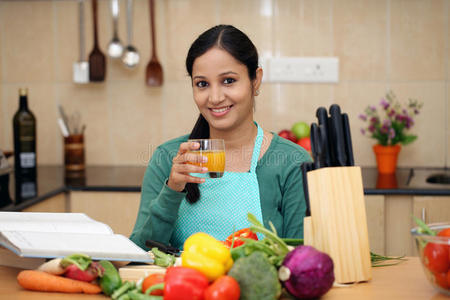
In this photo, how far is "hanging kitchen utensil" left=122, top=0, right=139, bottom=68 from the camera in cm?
282

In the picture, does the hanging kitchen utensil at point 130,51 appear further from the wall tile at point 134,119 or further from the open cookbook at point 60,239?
the open cookbook at point 60,239

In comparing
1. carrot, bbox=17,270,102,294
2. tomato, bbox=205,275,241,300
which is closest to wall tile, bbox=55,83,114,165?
carrot, bbox=17,270,102,294

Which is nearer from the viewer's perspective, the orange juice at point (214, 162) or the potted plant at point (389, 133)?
the orange juice at point (214, 162)

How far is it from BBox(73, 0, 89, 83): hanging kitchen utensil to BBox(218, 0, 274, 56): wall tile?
0.71 meters

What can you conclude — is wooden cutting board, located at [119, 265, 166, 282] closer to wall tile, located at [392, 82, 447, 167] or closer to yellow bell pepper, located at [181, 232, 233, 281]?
yellow bell pepper, located at [181, 232, 233, 281]

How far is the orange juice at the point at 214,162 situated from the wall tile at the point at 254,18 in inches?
59.5

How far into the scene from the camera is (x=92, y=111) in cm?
293

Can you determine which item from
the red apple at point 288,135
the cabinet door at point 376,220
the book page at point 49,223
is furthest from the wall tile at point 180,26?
the book page at point 49,223

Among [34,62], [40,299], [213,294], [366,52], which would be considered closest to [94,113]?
[34,62]

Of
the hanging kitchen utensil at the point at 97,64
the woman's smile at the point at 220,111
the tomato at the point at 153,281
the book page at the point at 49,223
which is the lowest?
the tomato at the point at 153,281

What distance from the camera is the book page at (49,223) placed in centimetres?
121

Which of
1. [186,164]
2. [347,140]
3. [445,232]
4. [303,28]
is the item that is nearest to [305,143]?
[303,28]

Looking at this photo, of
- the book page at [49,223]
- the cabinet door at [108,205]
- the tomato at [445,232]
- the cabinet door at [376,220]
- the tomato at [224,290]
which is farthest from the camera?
the cabinet door at [108,205]

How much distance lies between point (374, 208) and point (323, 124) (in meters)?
1.33
